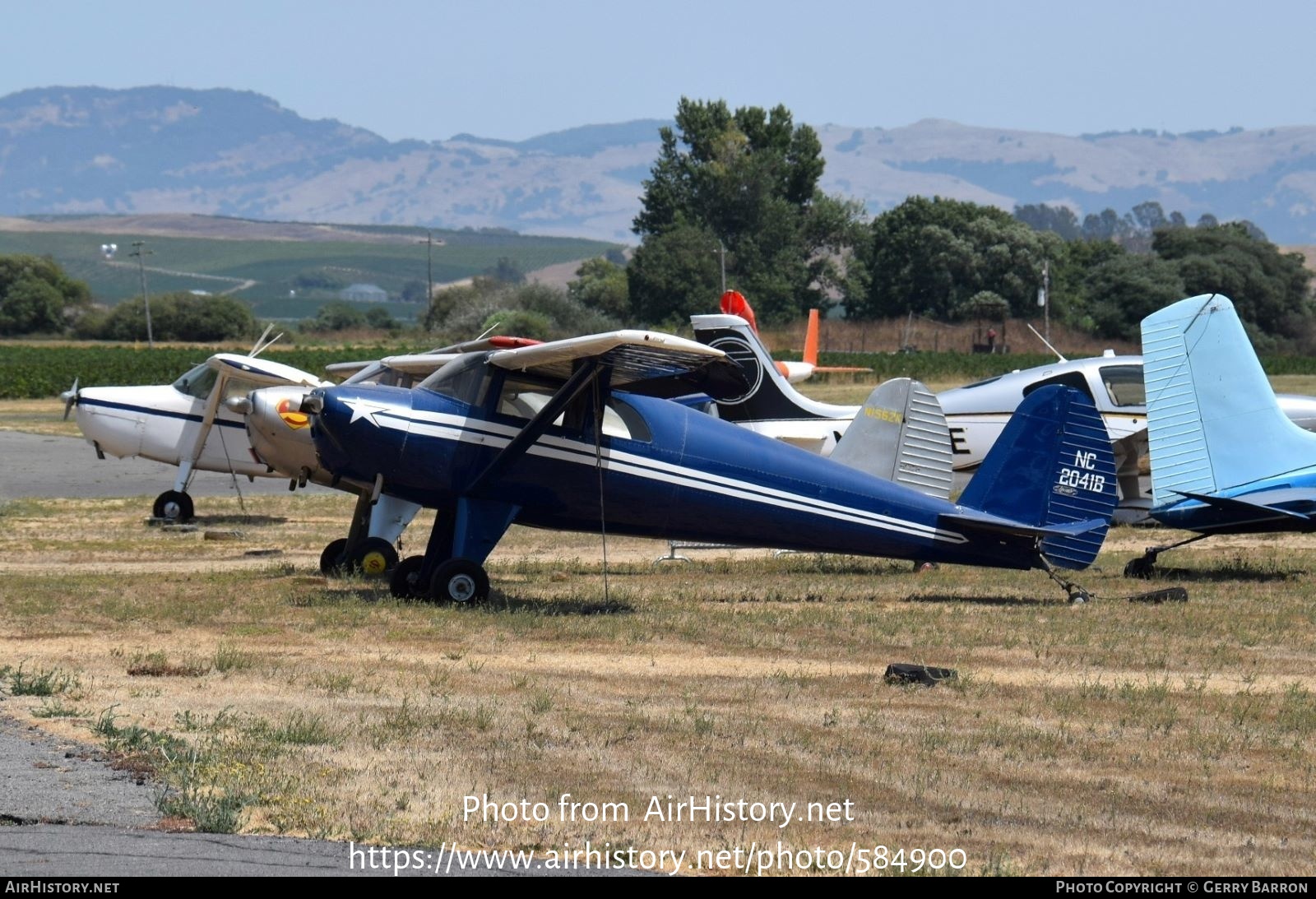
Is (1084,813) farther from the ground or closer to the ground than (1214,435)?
closer to the ground

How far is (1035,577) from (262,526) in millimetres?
10471

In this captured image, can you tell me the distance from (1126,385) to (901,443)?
5956mm

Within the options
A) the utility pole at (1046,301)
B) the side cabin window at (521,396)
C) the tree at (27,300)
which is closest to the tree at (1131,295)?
the utility pole at (1046,301)

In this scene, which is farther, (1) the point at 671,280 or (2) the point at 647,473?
(1) the point at 671,280

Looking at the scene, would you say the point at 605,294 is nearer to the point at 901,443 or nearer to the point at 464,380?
the point at 901,443

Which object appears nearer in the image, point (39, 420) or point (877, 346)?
point (39, 420)

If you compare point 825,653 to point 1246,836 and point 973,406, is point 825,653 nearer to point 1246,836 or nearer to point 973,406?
point 1246,836

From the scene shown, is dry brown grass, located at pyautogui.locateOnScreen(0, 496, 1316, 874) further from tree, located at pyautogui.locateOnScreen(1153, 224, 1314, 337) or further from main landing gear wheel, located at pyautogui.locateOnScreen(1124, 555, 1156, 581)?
tree, located at pyautogui.locateOnScreen(1153, 224, 1314, 337)

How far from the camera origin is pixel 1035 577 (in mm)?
15492

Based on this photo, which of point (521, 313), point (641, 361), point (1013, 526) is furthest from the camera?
point (521, 313)

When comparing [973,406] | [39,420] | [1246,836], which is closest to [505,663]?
[1246,836]

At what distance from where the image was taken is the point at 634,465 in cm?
1384

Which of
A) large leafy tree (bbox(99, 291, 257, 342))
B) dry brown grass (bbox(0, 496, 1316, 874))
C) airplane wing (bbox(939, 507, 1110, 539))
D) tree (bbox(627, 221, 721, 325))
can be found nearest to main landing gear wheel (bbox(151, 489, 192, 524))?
dry brown grass (bbox(0, 496, 1316, 874))

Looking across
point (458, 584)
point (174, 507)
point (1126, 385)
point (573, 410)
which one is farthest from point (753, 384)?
point (174, 507)
